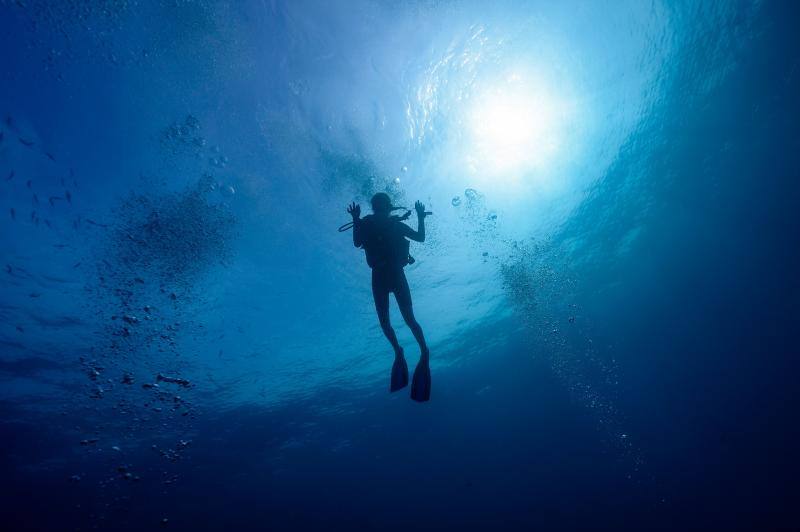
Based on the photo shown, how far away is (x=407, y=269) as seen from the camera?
15484 mm

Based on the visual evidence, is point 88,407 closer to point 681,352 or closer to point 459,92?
point 459,92

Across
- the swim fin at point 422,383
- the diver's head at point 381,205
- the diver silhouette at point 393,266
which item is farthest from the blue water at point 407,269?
the swim fin at point 422,383

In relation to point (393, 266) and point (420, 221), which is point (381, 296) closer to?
point (393, 266)

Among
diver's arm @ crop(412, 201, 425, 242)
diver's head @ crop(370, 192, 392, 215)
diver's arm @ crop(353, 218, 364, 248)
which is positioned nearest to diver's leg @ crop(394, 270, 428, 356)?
diver's arm @ crop(412, 201, 425, 242)

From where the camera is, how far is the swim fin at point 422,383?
627 centimetres

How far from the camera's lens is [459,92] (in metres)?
9.45

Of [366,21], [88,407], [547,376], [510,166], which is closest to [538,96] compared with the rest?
[510,166]

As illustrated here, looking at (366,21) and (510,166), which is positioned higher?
(510,166)

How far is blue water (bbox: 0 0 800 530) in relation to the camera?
25.5 ft

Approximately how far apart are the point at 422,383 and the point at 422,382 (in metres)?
0.02

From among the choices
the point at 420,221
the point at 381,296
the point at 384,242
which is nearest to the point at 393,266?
the point at 384,242

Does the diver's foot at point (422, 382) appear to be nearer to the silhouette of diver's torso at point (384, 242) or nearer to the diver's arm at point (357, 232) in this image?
the silhouette of diver's torso at point (384, 242)

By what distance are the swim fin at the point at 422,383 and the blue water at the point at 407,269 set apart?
6.12m

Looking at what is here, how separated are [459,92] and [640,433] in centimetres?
4981
